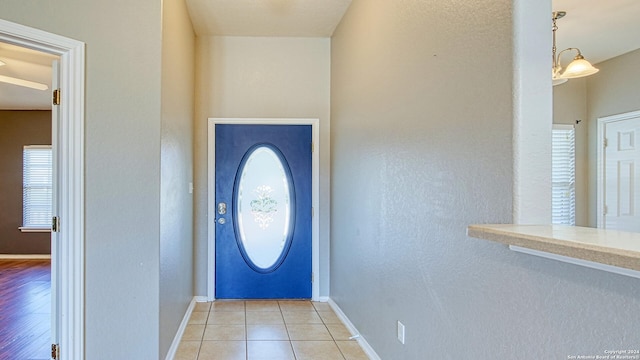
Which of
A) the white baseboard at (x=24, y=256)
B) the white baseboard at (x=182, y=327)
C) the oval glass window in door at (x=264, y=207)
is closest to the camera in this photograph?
the white baseboard at (x=182, y=327)

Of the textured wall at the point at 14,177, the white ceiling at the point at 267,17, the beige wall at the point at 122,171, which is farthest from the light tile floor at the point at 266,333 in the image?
the textured wall at the point at 14,177

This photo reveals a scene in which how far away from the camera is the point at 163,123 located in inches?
99.4

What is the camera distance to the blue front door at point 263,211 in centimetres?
423

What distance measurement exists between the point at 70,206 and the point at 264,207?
2.19m

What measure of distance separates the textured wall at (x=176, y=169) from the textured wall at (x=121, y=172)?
10cm

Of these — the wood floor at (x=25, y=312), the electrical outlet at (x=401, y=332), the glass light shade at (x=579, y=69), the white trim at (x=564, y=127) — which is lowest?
the wood floor at (x=25, y=312)

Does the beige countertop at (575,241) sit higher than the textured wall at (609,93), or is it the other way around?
the textured wall at (609,93)

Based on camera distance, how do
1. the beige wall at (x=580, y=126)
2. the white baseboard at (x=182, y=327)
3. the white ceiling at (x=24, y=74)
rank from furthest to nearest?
the beige wall at (x=580, y=126) < the white ceiling at (x=24, y=74) < the white baseboard at (x=182, y=327)

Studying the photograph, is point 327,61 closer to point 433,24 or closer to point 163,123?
point 163,123

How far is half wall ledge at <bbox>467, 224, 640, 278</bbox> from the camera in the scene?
82 cm

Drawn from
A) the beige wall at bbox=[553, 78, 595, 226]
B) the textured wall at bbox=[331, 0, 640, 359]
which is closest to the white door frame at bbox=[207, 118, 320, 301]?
the textured wall at bbox=[331, 0, 640, 359]

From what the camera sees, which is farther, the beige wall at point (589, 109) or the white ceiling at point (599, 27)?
the beige wall at point (589, 109)

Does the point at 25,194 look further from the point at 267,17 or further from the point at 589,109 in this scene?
the point at 589,109

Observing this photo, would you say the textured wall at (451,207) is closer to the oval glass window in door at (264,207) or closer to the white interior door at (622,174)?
the oval glass window in door at (264,207)
